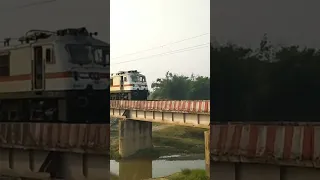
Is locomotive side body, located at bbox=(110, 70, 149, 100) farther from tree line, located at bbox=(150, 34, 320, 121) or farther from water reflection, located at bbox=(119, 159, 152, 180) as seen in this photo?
tree line, located at bbox=(150, 34, 320, 121)

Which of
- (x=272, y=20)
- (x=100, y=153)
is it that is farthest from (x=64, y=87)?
(x=272, y=20)

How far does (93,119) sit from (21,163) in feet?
5.37


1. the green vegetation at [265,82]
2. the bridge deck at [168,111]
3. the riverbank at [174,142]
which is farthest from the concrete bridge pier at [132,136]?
the green vegetation at [265,82]

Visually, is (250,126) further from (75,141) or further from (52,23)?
(52,23)

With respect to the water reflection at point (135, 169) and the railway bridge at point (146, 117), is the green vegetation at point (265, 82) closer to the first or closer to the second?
the railway bridge at point (146, 117)

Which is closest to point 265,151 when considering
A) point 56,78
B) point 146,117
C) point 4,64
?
point 56,78

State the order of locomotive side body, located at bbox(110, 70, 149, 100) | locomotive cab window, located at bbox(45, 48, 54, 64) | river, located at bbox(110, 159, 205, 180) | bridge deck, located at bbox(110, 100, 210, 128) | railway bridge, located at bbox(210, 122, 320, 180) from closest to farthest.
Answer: railway bridge, located at bbox(210, 122, 320, 180), locomotive cab window, located at bbox(45, 48, 54, 64), bridge deck, located at bbox(110, 100, 210, 128), river, located at bbox(110, 159, 205, 180), locomotive side body, located at bbox(110, 70, 149, 100)

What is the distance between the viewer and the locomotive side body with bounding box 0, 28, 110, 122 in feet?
15.9

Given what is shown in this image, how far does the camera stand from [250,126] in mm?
3859

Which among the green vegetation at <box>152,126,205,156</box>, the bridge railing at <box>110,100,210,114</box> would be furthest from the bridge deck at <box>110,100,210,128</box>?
the green vegetation at <box>152,126,205,156</box>

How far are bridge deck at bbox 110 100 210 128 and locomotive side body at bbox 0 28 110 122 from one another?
195 inches

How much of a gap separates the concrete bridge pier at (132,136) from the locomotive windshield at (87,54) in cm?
1040

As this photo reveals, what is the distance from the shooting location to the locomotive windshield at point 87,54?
491 cm

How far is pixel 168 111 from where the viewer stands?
39.8 ft
